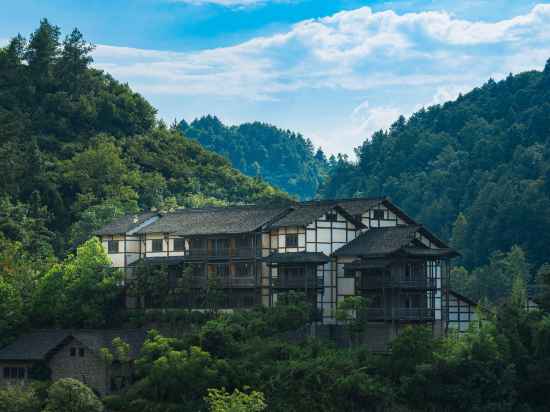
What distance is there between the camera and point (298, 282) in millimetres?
72062

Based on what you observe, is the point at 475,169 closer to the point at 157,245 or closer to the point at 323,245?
the point at 157,245

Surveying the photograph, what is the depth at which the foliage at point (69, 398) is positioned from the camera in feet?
198

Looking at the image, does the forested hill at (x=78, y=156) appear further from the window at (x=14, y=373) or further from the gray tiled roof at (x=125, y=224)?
the window at (x=14, y=373)

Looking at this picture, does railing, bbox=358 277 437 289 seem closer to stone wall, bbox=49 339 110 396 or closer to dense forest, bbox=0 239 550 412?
dense forest, bbox=0 239 550 412

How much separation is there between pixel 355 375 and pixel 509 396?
784 centimetres

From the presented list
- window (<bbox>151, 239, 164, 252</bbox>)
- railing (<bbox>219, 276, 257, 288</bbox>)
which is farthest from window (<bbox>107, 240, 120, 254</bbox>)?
railing (<bbox>219, 276, 257, 288</bbox>)

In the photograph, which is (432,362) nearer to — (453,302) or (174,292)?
(453,302)

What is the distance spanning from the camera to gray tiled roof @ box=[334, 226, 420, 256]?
70.1 meters

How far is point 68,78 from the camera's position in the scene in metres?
130

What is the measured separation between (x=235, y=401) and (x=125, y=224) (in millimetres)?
28252

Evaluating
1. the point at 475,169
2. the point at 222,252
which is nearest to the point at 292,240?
the point at 222,252

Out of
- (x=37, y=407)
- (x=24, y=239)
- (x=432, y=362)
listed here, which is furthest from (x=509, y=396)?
(x=24, y=239)

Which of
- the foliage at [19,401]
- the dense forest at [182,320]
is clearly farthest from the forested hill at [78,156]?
the foliage at [19,401]

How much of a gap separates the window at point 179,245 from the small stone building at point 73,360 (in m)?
9.92
